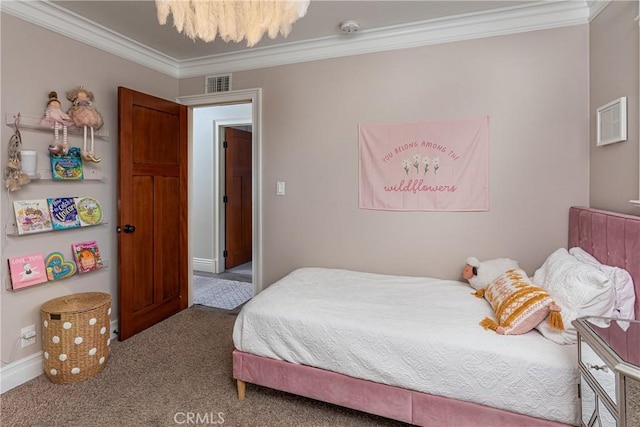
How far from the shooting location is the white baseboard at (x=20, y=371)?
2.17 m

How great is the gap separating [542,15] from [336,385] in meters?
2.77

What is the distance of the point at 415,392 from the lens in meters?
1.69

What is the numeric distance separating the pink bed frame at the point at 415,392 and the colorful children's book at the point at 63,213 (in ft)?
5.22

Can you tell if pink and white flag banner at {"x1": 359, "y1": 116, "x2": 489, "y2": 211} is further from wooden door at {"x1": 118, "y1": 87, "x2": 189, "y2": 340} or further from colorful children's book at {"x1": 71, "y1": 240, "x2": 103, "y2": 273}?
colorful children's book at {"x1": 71, "y1": 240, "x2": 103, "y2": 273}

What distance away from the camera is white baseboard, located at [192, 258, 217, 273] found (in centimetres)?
516

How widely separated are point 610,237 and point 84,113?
3436 millimetres

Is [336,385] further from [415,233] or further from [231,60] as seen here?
[231,60]

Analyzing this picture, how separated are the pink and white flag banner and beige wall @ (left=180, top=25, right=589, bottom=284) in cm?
7

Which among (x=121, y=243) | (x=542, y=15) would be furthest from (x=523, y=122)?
(x=121, y=243)

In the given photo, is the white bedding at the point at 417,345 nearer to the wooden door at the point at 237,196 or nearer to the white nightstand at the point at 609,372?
the white nightstand at the point at 609,372

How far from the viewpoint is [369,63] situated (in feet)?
9.32

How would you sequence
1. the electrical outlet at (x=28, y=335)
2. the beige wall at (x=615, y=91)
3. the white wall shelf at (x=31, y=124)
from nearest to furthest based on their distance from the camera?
1. the beige wall at (x=615, y=91)
2. the white wall shelf at (x=31, y=124)
3. the electrical outlet at (x=28, y=335)

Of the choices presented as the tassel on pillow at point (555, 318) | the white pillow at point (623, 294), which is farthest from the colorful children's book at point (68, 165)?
the white pillow at point (623, 294)

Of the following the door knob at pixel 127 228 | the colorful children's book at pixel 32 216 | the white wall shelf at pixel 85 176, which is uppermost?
the white wall shelf at pixel 85 176
